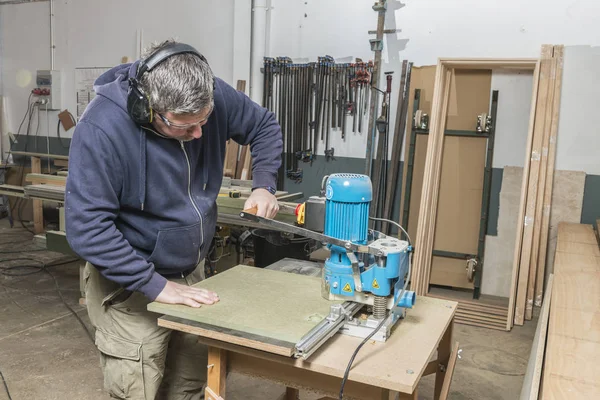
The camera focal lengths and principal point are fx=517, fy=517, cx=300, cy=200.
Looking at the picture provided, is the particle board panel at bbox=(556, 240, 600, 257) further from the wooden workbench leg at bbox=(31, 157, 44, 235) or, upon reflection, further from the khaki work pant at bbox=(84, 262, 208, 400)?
the wooden workbench leg at bbox=(31, 157, 44, 235)

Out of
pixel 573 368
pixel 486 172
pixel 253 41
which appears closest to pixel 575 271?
pixel 573 368

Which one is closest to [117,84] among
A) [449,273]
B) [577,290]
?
[577,290]

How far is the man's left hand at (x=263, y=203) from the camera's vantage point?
1555mm

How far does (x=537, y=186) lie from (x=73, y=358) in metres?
2.82

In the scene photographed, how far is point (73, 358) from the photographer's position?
2.63 meters

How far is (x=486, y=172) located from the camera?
11.3 feet

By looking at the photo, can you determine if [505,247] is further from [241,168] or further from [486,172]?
[241,168]

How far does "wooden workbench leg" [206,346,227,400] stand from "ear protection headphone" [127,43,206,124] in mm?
591

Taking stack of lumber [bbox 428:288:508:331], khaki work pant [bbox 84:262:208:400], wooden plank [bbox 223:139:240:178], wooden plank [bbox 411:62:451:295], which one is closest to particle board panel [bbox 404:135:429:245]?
wooden plank [bbox 411:62:451:295]

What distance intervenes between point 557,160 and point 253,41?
7.92 feet

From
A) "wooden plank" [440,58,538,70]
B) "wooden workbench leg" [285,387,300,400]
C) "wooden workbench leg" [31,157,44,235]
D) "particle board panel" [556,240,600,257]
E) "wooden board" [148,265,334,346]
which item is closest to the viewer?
"wooden board" [148,265,334,346]

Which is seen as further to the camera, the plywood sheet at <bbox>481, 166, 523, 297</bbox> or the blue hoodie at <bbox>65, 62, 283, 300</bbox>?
the plywood sheet at <bbox>481, 166, 523, 297</bbox>

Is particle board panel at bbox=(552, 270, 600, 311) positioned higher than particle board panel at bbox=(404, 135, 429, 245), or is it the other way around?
particle board panel at bbox=(404, 135, 429, 245)

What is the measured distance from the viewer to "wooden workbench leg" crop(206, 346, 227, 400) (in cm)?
126
